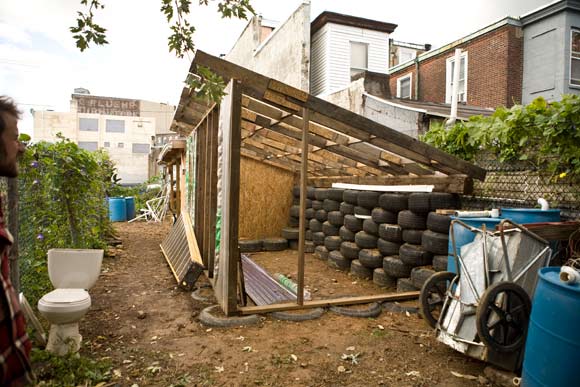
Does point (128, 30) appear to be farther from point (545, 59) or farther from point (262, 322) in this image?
point (545, 59)

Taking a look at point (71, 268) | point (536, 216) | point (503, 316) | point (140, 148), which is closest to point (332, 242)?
point (536, 216)

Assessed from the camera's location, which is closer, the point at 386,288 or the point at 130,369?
the point at 130,369

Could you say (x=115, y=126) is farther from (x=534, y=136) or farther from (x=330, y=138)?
(x=534, y=136)

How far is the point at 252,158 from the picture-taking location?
387 inches

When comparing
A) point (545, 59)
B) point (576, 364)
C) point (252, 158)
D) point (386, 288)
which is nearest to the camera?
point (576, 364)

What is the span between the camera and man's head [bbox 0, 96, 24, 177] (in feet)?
4.80

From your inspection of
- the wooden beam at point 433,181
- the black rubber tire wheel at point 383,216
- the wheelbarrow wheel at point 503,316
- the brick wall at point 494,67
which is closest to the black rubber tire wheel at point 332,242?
the wooden beam at point 433,181

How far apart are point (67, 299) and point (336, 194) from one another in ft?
18.0

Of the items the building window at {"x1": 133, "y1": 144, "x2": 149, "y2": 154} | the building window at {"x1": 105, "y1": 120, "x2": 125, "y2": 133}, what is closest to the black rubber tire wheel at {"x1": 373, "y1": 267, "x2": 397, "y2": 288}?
the building window at {"x1": 133, "y1": 144, "x2": 149, "y2": 154}

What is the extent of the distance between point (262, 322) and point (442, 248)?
2510 mm

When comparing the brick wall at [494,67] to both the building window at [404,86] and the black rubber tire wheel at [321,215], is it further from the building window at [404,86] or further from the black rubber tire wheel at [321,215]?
the black rubber tire wheel at [321,215]

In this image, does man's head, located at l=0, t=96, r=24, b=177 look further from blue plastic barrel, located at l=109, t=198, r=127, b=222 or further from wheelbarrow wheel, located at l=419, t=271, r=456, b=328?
blue plastic barrel, located at l=109, t=198, r=127, b=222

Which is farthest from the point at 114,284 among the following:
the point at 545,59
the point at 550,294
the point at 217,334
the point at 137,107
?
the point at 137,107

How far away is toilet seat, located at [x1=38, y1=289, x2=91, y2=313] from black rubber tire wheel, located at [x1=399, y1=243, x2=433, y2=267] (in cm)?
407
